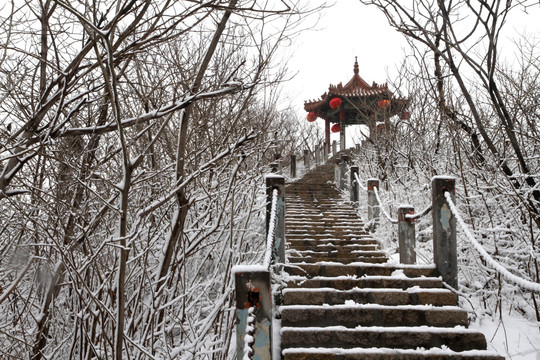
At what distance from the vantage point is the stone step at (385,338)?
4.16m

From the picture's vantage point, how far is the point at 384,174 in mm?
12375

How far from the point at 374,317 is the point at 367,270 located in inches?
36.5

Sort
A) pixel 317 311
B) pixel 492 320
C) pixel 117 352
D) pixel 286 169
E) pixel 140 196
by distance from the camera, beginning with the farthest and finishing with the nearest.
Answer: pixel 286 169
pixel 140 196
pixel 492 320
pixel 317 311
pixel 117 352

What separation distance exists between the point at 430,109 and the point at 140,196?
25.6 feet

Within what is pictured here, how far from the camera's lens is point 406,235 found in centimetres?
587

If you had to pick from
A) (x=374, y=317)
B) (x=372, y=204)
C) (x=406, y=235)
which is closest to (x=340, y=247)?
(x=372, y=204)

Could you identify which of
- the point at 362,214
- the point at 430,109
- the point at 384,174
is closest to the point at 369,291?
the point at 362,214

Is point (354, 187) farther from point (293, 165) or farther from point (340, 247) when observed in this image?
point (293, 165)

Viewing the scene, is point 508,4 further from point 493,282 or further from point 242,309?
point 242,309

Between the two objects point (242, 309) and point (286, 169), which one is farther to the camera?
point (286, 169)

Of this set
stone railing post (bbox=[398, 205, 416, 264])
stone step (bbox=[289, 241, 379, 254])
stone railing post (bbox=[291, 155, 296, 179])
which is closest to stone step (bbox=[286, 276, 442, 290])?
stone railing post (bbox=[398, 205, 416, 264])

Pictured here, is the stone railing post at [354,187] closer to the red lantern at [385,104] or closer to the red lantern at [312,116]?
the red lantern at [385,104]

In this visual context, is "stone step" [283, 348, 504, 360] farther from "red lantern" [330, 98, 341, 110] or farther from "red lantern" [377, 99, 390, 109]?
"red lantern" [330, 98, 341, 110]

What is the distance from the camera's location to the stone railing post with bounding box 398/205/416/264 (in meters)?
5.82
